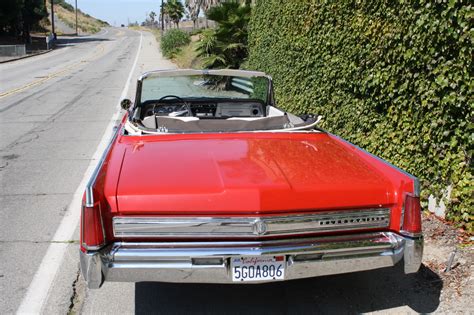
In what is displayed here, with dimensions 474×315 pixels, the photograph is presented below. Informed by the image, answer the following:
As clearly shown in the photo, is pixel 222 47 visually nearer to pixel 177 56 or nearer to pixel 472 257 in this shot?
pixel 472 257

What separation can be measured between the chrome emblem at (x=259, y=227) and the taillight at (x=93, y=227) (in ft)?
2.89

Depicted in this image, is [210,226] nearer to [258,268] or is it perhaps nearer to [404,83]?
[258,268]

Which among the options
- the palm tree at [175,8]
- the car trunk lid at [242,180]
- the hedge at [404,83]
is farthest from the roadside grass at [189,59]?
the palm tree at [175,8]

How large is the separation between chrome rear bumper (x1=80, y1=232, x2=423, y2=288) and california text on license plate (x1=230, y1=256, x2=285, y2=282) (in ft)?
0.12

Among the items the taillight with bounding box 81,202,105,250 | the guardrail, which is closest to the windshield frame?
the taillight with bounding box 81,202,105,250

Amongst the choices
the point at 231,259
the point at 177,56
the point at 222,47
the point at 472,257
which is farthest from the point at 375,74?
the point at 177,56

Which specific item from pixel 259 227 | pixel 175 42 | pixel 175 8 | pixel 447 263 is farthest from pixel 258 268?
pixel 175 8

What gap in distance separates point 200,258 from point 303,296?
1.17 metres

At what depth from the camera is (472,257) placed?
395cm

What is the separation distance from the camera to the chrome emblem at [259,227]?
111 inches

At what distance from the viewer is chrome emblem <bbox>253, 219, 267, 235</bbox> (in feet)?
9.26

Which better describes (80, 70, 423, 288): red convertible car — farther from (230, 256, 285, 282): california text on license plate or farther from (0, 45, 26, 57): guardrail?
(0, 45, 26, 57): guardrail

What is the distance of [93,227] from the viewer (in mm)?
2793

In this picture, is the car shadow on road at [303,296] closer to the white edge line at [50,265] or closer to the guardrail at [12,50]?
the white edge line at [50,265]
